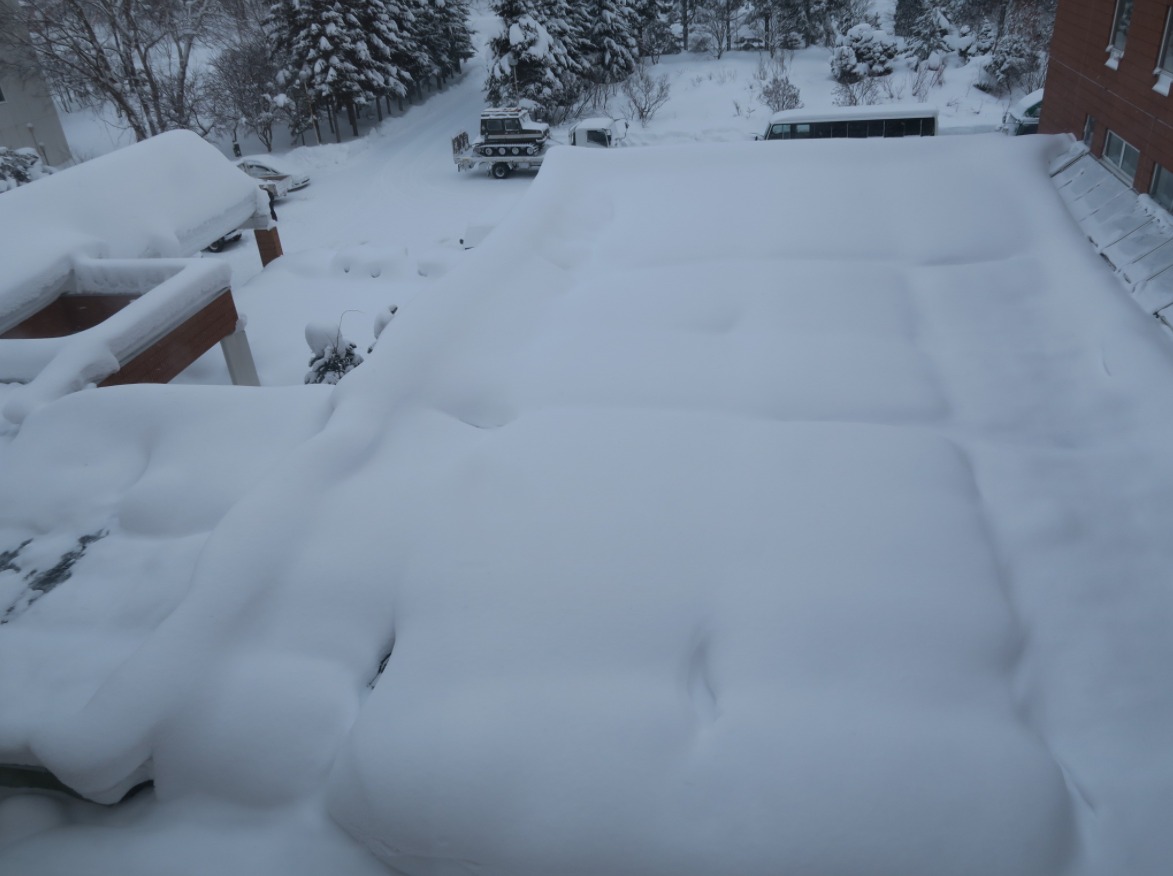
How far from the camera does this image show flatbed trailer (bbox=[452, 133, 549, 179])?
22.0 metres

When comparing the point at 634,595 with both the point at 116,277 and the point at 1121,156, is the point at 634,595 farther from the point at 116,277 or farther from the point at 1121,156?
the point at 116,277

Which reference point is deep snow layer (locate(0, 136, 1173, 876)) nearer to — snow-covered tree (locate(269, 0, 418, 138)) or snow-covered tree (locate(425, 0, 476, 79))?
snow-covered tree (locate(269, 0, 418, 138))

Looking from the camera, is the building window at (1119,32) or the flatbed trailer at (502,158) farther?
the flatbed trailer at (502,158)

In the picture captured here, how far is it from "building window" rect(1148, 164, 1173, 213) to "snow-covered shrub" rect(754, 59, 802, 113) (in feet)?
55.6

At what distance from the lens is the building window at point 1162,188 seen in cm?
738

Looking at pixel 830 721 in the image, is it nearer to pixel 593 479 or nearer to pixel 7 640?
pixel 593 479

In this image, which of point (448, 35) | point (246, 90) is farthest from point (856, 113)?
point (448, 35)

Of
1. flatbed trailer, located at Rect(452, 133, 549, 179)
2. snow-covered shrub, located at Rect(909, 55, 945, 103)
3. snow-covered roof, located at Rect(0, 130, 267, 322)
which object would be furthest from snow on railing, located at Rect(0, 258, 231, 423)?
snow-covered shrub, located at Rect(909, 55, 945, 103)

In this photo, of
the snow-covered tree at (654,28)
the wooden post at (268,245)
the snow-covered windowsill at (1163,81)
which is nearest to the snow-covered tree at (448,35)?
the snow-covered tree at (654,28)

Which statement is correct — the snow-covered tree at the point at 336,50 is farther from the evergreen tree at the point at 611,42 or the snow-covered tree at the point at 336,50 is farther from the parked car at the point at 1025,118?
the parked car at the point at 1025,118

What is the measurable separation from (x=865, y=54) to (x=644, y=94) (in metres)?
7.10

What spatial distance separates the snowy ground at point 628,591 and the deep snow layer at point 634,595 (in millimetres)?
17

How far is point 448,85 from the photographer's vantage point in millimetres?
38125

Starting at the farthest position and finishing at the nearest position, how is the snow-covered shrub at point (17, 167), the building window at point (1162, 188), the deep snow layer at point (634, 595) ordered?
1. the snow-covered shrub at point (17, 167)
2. the building window at point (1162, 188)
3. the deep snow layer at point (634, 595)
